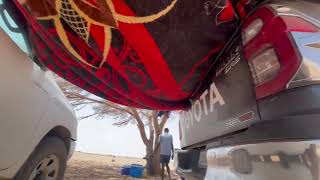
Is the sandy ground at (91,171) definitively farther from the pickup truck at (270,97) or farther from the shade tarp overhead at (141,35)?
the pickup truck at (270,97)

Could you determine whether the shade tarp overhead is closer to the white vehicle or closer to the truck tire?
the white vehicle

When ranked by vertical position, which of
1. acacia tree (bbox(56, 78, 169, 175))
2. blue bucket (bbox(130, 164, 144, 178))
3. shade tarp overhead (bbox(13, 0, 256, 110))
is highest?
acacia tree (bbox(56, 78, 169, 175))

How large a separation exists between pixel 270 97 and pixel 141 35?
66cm

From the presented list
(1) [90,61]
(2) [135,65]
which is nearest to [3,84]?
(1) [90,61]

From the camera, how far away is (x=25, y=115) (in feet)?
7.97

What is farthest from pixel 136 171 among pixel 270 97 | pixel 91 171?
pixel 270 97

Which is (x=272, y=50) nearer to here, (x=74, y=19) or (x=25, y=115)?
(x=74, y=19)

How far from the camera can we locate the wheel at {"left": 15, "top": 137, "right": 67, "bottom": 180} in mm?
2547

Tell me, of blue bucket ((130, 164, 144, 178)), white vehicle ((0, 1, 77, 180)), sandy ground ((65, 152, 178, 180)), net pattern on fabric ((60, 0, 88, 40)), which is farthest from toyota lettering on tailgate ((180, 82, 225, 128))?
blue bucket ((130, 164, 144, 178))

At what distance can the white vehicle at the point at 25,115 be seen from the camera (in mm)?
2252

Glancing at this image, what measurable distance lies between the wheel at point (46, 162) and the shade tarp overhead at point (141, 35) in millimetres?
992

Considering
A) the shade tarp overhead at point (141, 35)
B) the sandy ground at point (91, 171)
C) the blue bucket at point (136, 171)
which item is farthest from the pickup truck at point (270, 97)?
the blue bucket at point (136, 171)

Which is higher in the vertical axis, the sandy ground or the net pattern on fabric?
the sandy ground

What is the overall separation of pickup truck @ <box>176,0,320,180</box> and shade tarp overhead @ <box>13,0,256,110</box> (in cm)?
12
